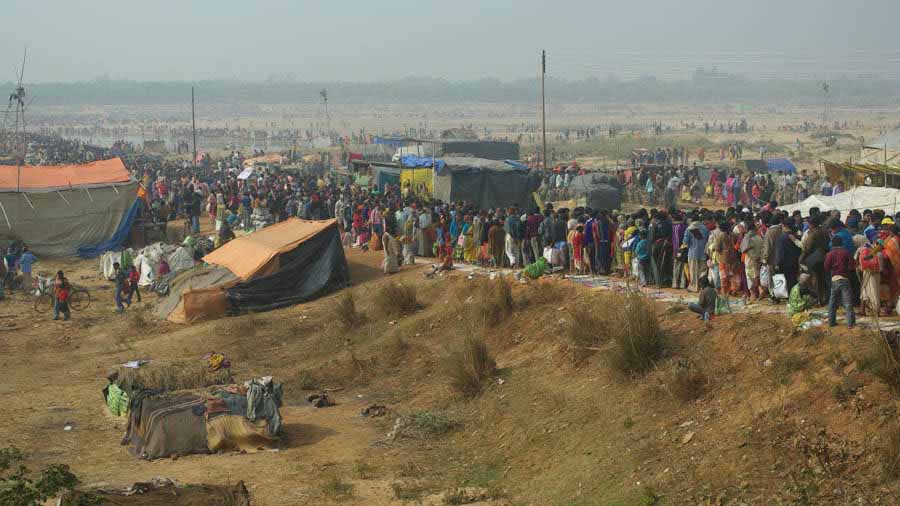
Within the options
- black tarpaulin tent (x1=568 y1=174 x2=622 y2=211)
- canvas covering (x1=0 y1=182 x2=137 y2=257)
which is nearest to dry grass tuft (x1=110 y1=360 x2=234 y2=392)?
canvas covering (x1=0 y1=182 x2=137 y2=257)

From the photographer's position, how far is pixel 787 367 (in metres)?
11.2

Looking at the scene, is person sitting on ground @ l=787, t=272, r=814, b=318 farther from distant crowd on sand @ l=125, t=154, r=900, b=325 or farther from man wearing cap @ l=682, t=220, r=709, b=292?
man wearing cap @ l=682, t=220, r=709, b=292

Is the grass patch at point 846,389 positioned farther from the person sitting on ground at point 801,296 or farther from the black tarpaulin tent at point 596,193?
the black tarpaulin tent at point 596,193

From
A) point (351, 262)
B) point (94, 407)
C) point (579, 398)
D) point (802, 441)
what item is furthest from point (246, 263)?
point (802, 441)

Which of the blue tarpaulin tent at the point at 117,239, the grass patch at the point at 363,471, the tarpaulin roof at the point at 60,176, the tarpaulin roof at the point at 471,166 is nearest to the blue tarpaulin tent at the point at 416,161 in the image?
the tarpaulin roof at the point at 471,166

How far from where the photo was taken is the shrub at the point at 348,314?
61.6ft

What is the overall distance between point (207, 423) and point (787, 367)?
266 inches

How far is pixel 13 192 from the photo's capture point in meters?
29.6

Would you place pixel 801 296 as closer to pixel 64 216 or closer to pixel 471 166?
pixel 471 166

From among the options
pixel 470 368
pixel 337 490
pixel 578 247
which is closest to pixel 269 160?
pixel 578 247

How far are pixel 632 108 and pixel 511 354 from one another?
164 m

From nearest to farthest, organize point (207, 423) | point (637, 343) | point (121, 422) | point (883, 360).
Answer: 1. point (883, 360)
2. point (637, 343)
3. point (207, 423)
4. point (121, 422)

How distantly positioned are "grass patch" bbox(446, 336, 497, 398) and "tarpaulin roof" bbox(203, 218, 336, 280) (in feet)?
24.7

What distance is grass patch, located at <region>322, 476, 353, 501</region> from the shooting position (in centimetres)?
1126
